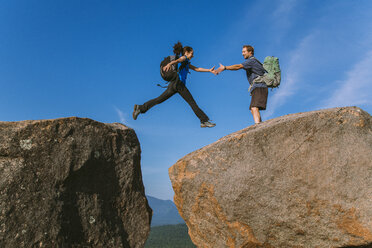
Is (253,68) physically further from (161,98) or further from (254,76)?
(161,98)

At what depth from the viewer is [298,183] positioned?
5668mm

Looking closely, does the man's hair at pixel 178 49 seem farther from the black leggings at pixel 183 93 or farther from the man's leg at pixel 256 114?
the man's leg at pixel 256 114

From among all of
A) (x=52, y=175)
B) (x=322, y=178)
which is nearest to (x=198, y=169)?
(x=322, y=178)

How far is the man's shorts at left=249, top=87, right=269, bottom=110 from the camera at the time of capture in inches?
314

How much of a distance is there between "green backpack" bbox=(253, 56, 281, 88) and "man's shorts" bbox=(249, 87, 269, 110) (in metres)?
0.20

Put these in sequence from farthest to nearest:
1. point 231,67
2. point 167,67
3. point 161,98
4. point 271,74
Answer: point 161,98
point 167,67
point 231,67
point 271,74

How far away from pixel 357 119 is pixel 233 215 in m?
2.77

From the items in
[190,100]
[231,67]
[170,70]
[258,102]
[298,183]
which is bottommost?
[298,183]

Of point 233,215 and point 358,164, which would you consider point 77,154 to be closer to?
point 233,215

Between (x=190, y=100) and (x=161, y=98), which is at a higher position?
(x=161, y=98)

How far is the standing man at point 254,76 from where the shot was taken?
8.00 m

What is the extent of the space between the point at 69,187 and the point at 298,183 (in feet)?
12.8

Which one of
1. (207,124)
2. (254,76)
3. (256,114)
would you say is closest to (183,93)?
(207,124)

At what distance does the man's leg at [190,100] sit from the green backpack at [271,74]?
5.20 feet
